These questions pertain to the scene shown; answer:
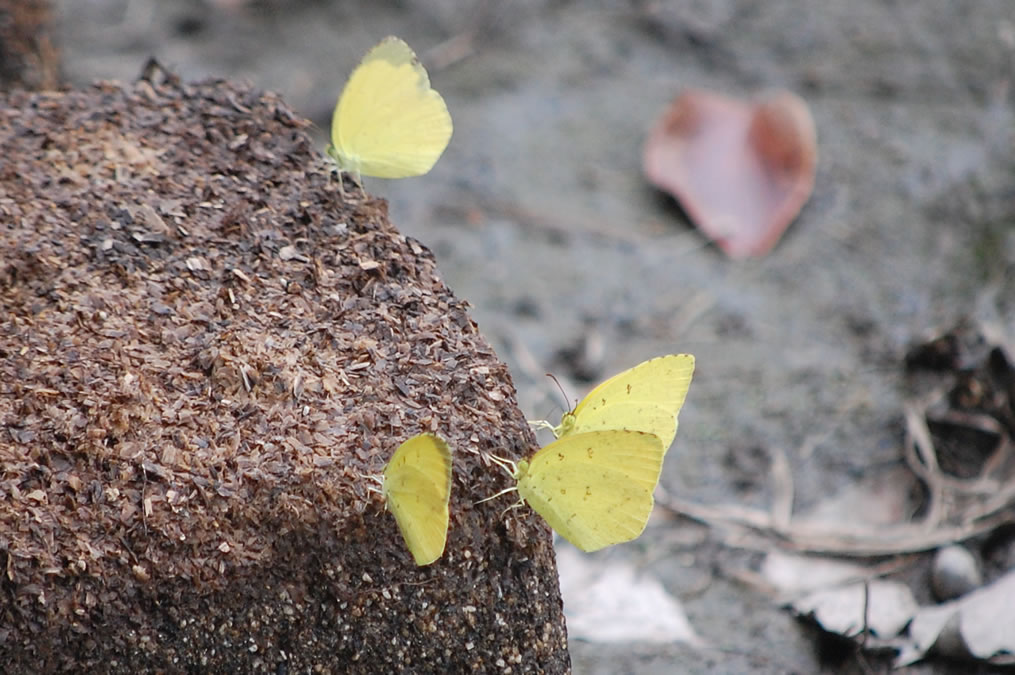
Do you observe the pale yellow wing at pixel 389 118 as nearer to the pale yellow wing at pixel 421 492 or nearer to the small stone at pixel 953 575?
the pale yellow wing at pixel 421 492

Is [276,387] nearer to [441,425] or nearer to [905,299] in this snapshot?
[441,425]

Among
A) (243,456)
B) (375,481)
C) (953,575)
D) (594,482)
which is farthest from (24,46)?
(953,575)

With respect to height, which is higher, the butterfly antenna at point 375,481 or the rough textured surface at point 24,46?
the butterfly antenna at point 375,481

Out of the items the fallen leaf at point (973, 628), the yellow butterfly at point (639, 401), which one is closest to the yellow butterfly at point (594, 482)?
the yellow butterfly at point (639, 401)

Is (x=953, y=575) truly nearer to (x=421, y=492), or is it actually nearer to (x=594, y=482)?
(x=594, y=482)

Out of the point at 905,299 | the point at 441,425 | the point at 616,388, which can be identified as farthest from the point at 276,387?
the point at 905,299

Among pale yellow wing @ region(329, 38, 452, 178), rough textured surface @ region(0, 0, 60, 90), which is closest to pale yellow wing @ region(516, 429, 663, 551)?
pale yellow wing @ region(329, 38, 452, 178)
